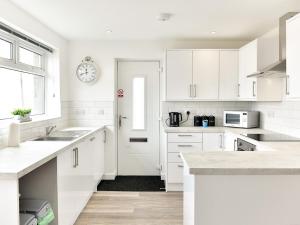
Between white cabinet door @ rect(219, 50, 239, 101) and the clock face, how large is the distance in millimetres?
2082

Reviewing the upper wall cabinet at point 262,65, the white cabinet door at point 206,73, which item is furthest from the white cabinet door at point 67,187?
the upper wall cabinet at point 262,65

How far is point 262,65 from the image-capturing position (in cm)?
373

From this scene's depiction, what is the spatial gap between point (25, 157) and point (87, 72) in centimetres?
270

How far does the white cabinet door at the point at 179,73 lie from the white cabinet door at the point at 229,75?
50cm

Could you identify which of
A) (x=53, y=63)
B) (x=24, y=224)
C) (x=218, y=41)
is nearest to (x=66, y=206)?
(x=24, y=224)

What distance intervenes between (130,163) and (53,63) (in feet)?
6.96

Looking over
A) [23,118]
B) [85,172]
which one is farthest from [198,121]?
[23,118]

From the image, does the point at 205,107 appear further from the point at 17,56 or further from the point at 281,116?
the point at 17,56

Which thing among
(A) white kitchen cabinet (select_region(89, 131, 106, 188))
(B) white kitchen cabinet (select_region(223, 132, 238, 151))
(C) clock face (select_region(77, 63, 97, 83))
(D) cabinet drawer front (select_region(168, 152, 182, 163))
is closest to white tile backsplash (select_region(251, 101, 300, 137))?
(B) white kitchen cabinet (select_region(223, 132, 238, 151))

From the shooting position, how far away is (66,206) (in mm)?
2658

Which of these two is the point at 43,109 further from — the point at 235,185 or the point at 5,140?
the point at 235,185

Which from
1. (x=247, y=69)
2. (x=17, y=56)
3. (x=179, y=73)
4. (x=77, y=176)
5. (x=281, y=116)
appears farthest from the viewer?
(x=179, y=73)

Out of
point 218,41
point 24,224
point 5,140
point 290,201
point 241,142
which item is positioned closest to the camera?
point 290,201

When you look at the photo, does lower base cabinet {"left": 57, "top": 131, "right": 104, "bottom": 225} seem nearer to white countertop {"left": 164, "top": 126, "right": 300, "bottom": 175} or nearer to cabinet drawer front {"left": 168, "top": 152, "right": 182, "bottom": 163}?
cabinet drawer front {"left": 168, "top": 152, "right": 182, "bottom": 163}
